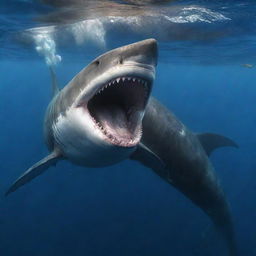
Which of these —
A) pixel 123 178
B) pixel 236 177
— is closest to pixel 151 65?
pixel 123 178

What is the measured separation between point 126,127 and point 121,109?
1.67 feet

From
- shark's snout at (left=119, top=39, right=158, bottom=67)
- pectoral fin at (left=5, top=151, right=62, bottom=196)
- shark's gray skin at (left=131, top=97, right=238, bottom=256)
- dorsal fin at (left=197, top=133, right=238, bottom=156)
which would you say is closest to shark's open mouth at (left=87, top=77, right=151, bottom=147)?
shark's snout at (left=119, top=39, right=158, bottom=67)

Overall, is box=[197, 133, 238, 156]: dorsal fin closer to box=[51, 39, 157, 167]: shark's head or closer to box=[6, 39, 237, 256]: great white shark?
box=[6, 39, 237, 256]: great white shark

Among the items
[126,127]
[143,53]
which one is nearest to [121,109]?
[126,127]

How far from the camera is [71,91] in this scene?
221 inches

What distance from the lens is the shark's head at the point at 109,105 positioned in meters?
4.28

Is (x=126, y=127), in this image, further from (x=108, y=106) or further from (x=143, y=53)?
(x=143, y=53)

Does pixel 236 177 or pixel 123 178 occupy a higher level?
pixel 123 178

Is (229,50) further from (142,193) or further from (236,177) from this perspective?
(142,193)

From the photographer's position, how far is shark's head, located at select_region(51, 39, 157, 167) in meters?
4.28

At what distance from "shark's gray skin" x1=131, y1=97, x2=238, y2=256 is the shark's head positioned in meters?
1.68

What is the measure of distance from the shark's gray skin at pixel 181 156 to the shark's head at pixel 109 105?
1.68 meters

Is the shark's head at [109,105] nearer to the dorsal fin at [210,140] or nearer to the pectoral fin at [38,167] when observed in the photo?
the pectoral fin at [38,167]

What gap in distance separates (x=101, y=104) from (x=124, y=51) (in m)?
1.64
